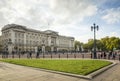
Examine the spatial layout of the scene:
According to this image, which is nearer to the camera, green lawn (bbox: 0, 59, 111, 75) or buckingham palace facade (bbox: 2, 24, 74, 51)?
green lawn (bbox: 0, 59, 111, 75)

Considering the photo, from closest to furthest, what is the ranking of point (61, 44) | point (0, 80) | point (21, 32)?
1. point (0, 80)
2. point (21, 32)
3. point (61, 44)

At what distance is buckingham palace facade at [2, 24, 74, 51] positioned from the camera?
11050 cm

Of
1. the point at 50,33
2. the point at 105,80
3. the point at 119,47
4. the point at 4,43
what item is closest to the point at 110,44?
the point at 119,47

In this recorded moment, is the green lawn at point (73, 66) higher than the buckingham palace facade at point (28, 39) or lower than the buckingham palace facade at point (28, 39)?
lower

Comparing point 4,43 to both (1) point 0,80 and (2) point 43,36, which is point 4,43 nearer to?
(2) point 43,36

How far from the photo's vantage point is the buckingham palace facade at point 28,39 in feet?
363

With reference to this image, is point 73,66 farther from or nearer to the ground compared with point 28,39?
nearer to the ground

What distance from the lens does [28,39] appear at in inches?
4966

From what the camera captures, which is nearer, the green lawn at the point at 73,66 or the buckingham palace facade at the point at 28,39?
the green lawn at the point at 73,66

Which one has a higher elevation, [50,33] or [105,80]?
[50,33]

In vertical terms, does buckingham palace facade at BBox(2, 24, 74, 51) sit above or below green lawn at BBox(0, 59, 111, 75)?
above

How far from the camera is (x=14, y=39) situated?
112062 millimetres

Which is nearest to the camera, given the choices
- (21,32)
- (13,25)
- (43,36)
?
(13,25)

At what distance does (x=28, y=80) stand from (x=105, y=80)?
5.21 meters
